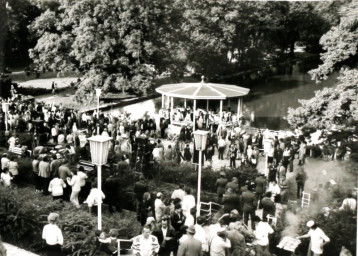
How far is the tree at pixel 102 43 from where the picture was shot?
23.6 metres

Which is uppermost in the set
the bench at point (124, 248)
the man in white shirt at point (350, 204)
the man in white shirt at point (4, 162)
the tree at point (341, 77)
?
the tree at point (341, 77)

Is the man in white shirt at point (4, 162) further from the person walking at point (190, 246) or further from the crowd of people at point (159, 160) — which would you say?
the person walking at point (190, 246)

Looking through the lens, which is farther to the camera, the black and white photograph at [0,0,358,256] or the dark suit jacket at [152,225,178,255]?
the black and white photograph at [0,0,358,256]

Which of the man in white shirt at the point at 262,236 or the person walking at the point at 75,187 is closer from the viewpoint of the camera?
the man in white shirt at the point at 262,236

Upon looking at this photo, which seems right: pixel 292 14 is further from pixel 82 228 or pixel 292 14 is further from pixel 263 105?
pixel 82 228

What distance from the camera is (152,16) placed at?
22.8 meters

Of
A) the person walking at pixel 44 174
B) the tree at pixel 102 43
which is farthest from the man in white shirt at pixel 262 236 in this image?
the tree at pixel 102 43

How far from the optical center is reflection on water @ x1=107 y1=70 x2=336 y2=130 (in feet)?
83.6

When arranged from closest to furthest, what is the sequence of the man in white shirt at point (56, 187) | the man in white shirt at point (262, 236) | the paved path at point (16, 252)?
the man in white shirt at point (262, 236) < the paved path at point (16, 252) < the man in white shirt at point (56, 187)

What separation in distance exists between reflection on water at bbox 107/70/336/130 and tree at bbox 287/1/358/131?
9.82 meters

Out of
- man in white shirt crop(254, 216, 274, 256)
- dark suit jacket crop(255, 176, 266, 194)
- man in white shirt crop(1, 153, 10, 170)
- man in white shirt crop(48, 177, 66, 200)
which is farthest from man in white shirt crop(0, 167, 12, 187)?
man in white shirt crop(254, 216, 274, 256)

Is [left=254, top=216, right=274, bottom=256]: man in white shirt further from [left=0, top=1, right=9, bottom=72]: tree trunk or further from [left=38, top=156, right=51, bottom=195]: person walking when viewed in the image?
[left=0, top=1, right=9, bottom=72]: tree trunk

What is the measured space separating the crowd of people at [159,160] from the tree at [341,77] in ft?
2.46

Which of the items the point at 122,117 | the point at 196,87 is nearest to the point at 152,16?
the point at 122,117
